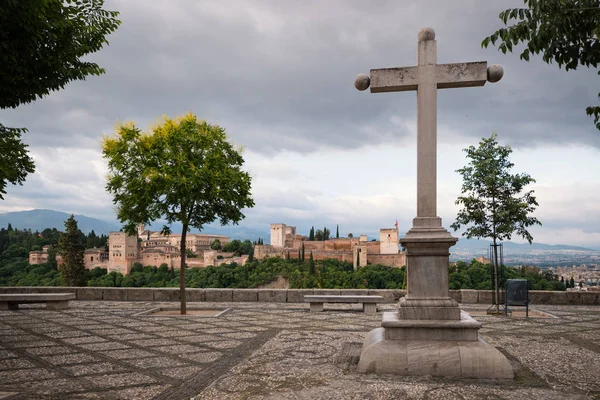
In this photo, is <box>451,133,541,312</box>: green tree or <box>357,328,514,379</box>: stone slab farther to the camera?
<box>451,133,541,312</box>: green tree

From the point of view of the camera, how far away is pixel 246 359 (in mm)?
6117

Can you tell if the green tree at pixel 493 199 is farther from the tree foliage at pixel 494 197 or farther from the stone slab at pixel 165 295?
the stone slab at pixel 165 295

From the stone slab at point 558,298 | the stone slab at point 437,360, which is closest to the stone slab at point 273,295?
the stone slab at point 558,298

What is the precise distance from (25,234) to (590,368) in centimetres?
10464

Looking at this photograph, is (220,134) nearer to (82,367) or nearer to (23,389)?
(82,367)

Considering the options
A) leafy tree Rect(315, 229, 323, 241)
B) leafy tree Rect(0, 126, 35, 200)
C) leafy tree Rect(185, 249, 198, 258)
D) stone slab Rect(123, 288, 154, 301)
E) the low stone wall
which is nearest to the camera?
leafy tree Rect(0, 126, 35, 200)

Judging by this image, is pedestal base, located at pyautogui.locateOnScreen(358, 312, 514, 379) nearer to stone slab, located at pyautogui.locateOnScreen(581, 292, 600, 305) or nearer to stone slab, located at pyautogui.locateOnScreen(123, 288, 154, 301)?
stone slab, located at pyautogui.locateOnScreen(581, 292, 600, 305)

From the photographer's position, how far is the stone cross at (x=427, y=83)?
18.6 feet

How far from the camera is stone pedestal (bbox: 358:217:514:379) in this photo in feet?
16.4

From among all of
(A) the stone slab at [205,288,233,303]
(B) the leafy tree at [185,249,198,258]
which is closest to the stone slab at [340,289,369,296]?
(A) the stone slab at [205,288,233,303]

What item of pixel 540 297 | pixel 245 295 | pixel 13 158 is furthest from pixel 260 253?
pixel 13 158

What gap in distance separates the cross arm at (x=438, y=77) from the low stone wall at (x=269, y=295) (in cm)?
948

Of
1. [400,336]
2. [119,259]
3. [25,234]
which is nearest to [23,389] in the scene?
[400,336]

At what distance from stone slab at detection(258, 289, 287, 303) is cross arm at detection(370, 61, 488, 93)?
398 inches
